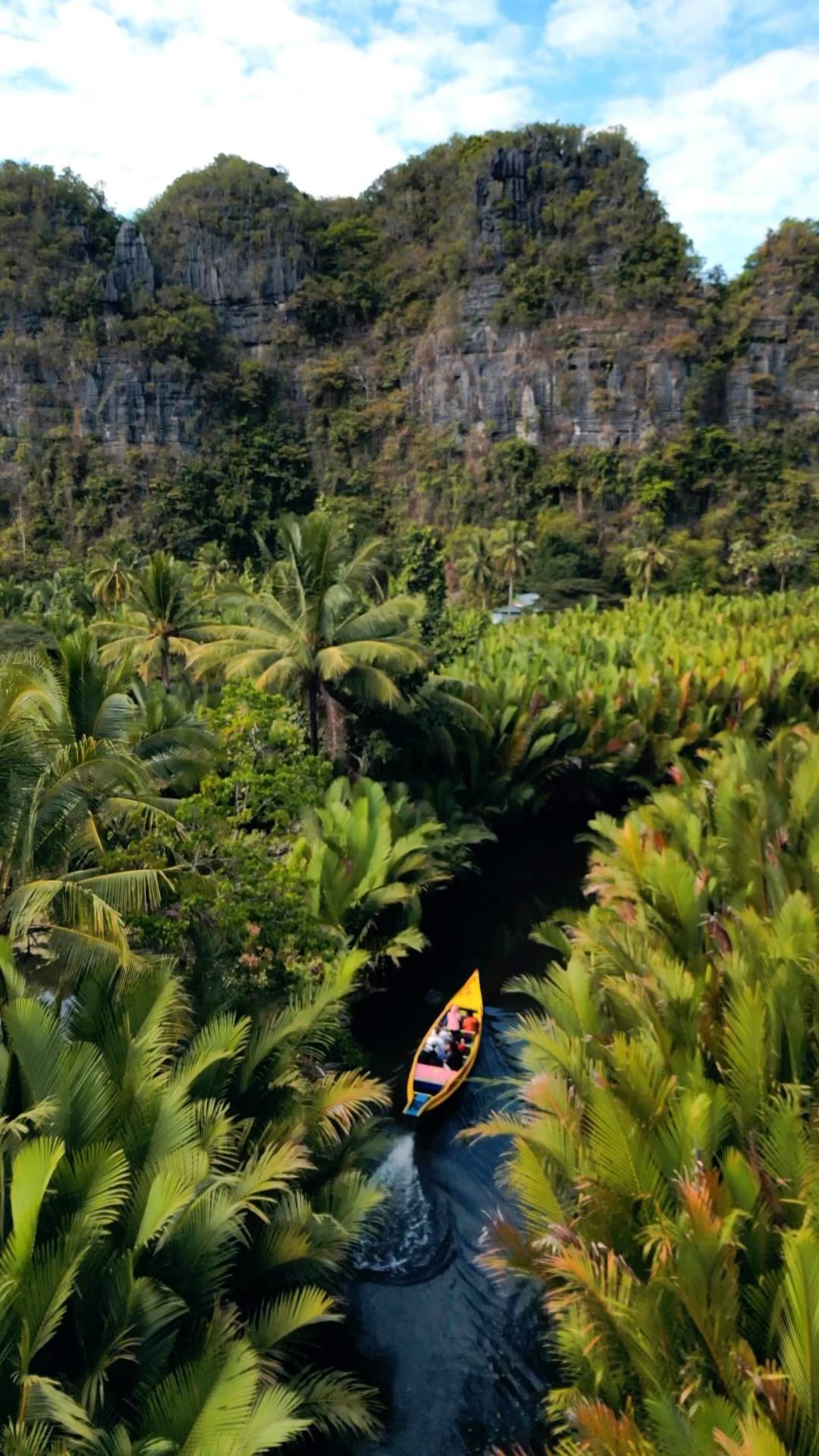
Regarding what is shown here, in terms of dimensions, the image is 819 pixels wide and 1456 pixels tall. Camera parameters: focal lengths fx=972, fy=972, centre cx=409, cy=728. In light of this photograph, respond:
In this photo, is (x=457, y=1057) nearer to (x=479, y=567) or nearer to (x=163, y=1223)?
(x=163, y=1223)

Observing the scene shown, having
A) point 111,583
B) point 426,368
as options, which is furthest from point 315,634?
point 426,368

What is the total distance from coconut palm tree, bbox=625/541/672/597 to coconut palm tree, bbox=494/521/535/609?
5.67 meters

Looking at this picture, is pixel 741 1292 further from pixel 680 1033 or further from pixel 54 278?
pixel 54 278

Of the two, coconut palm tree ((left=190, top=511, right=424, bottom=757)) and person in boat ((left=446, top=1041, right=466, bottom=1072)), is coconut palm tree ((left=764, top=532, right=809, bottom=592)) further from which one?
person in boat ((left=446, top=1041, right=466, bottom=1072))

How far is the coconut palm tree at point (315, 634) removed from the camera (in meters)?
16.6

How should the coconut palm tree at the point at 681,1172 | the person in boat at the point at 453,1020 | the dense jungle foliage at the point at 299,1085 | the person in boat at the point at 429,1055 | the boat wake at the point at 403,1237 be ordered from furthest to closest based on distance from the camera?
the person in boat at the point at 453,1020 < the person in boat at the point at 429,1055 < the boat wake at the point at 403,1237 < the dense jungle foliage at the point at 299,1085 < the coconut palm tree at the point at 681,1172

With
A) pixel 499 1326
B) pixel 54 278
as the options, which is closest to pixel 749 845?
pixel 499 1326

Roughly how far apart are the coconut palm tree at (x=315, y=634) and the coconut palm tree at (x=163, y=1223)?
8742 mm

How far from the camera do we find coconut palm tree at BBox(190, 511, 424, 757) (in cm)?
1661

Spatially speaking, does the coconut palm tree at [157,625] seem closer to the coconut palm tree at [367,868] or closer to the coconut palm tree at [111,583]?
the coconut palm tree at [367,868]

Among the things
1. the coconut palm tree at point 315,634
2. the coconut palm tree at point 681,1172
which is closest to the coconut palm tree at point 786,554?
the coconut palm tree at point 315,634

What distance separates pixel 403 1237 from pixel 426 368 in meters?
66.8

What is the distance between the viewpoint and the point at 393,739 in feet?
65.1

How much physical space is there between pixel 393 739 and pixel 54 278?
216 ft
